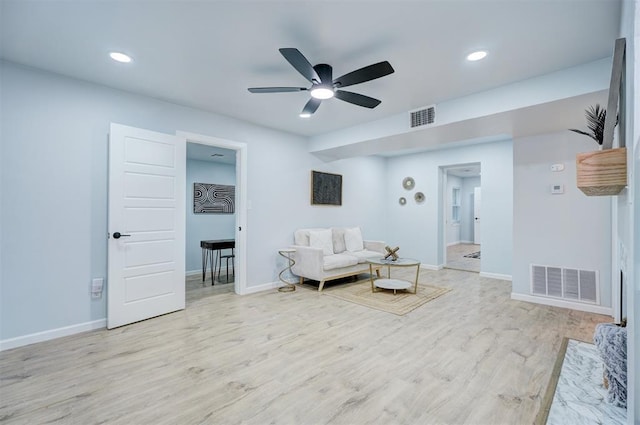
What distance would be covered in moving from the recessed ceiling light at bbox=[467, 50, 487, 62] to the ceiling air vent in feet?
3.26

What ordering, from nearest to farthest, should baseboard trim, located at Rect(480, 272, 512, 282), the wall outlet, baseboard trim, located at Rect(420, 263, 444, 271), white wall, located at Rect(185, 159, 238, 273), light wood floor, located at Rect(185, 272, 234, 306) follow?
the wall outlet, light wood floor, located at Rect(185, 272, 234, 306), baseboard trim, located at Rect(480, 272, 512, 282), white wall, located at Rect(185, 159, 238, 273), baseboard trim, located at Rect(420, 263, 444, 271)

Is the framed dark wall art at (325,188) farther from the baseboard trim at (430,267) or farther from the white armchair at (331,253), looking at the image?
the baseboard trim at (430,267)

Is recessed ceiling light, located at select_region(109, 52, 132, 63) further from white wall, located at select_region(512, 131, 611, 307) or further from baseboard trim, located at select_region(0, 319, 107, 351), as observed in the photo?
white wall, located at select_region(512, 131, 611, 307)

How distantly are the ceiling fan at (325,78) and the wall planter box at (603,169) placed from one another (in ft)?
4.48

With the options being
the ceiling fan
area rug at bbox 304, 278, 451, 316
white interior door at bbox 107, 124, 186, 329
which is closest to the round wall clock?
area rug at bbox 304, 278, 451, 316

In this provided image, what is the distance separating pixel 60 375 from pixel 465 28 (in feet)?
13.0

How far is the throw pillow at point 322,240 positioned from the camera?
15.9ft

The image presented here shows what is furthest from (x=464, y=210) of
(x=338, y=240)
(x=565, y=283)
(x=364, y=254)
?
(x=565, y=283)

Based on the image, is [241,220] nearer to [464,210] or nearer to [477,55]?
[477,55]

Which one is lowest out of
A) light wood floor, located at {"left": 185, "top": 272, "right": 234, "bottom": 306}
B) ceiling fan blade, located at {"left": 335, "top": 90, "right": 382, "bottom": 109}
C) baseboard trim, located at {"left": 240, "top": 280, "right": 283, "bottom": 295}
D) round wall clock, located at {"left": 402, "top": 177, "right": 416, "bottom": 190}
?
light wood floor, located at {"left": 185, "top": 272, "right": 234, "bottom": 306}

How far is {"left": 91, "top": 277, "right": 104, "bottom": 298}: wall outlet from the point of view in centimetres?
302

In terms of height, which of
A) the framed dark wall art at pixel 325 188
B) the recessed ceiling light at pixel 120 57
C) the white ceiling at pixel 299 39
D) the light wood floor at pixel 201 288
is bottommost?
the light wood floor at pixel 201 288

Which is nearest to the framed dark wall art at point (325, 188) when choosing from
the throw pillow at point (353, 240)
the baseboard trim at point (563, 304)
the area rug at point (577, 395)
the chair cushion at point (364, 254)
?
the throw pillow at point (353, 240)

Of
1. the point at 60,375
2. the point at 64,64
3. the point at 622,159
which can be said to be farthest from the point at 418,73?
the point at 60,375
